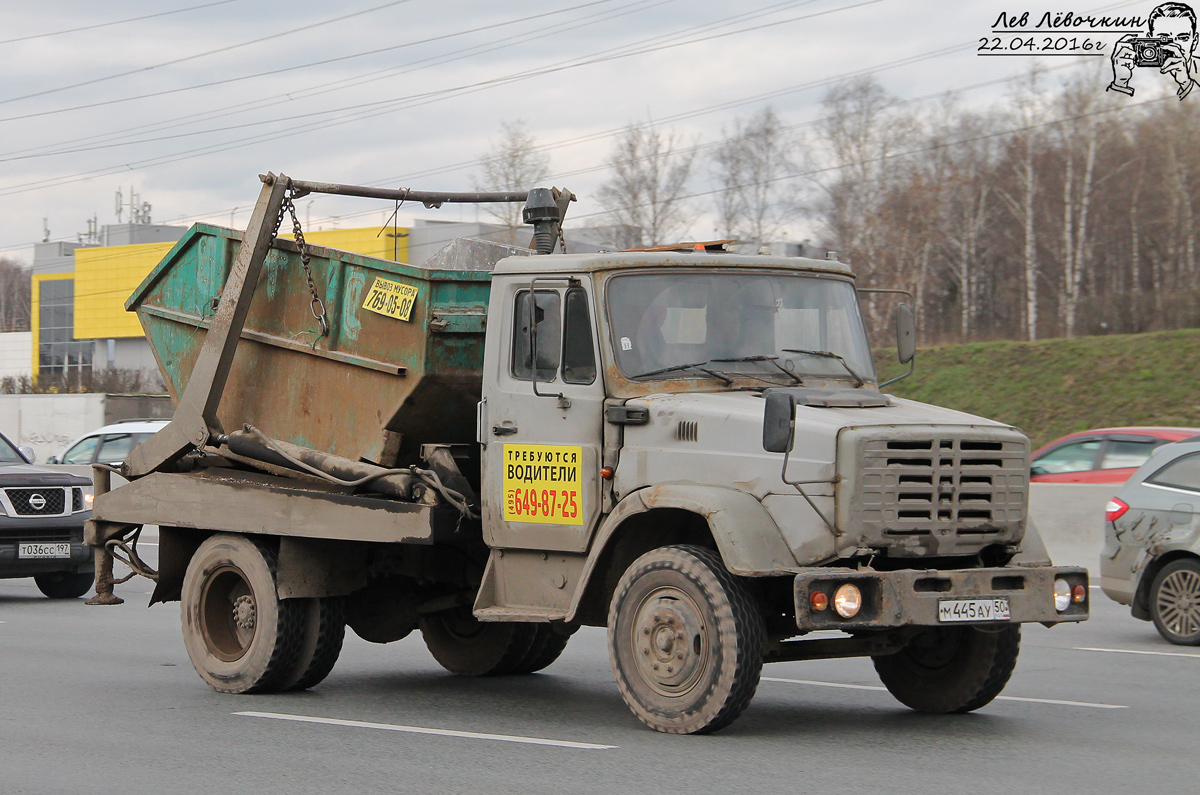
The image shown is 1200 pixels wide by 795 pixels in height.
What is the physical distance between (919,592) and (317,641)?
3.98 m

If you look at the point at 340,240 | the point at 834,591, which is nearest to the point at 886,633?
the point at 834,591

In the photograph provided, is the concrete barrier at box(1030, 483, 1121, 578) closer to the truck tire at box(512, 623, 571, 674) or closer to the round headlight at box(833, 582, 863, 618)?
the truck tire at box(512, 623, 571, 674)

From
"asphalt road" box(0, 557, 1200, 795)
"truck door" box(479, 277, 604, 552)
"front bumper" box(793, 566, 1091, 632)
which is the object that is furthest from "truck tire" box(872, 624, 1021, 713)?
"truck door" box(479, 277, 604, 552)

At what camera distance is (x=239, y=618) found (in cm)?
923

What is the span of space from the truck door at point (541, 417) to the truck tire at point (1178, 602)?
632cm

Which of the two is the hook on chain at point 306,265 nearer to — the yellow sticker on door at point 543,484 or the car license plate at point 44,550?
the yellow sticker on door at point 543,484

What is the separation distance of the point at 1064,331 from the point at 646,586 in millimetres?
40916

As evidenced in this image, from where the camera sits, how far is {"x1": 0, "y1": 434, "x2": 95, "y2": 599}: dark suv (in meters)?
14.7

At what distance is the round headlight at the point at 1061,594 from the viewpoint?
287 inches

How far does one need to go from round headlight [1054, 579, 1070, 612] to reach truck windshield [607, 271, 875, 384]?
154 cm

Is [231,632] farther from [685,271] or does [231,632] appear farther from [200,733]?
[685,271]

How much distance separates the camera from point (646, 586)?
7227 millimetres

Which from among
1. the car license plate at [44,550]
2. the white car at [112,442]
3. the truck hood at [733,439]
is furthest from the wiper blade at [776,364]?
the white car at [112,442]

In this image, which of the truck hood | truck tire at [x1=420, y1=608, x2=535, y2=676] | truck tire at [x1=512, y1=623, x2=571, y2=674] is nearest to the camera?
the truck hood
